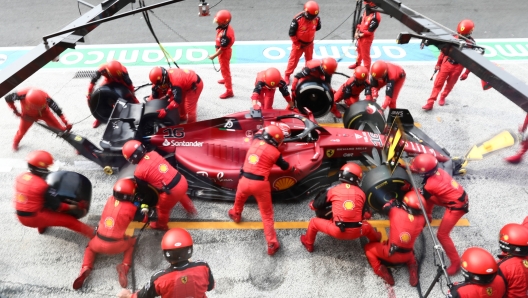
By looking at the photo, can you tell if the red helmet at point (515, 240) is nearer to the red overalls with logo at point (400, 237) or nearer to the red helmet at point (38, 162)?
the red overalls with logo at point (400, 237)

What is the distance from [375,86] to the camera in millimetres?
7203

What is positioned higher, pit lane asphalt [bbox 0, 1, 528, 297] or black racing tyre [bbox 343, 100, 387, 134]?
black racing tyre [bbox 343, 100, 387, 134]

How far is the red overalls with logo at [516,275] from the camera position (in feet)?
13.3

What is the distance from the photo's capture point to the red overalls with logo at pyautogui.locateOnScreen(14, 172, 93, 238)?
15.5ft

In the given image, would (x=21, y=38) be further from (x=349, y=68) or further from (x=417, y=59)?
(x=417, y=59)

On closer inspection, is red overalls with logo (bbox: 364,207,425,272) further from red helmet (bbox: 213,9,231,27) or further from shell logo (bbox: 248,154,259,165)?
red helmet (bbox: 213,9,231,27)

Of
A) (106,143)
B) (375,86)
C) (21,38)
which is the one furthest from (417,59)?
(21,38)

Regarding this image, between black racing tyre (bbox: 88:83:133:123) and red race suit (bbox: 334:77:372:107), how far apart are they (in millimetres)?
4088

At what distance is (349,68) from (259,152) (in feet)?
17.5

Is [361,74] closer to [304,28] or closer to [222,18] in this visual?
[304,28]

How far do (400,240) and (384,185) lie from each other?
0.86 meters

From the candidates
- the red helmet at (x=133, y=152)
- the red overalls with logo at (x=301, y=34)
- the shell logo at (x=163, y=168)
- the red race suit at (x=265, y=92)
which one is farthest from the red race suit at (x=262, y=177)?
the red overalls with logo at (x=301, y=34)

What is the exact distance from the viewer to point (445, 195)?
487 centimetres

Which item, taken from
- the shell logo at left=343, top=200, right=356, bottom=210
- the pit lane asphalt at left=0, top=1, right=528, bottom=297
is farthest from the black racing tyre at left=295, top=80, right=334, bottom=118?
the shell logo at left=343, top=200, right=356, bottom=210
